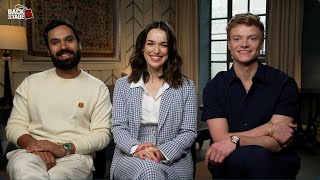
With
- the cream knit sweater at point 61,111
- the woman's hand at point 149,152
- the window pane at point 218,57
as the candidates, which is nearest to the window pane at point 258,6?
the window pane at point 218,57

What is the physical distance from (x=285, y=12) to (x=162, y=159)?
402cm

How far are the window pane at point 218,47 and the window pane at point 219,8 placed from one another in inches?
18.0

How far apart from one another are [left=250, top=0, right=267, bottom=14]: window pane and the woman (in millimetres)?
4111

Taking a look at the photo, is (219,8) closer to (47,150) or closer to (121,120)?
(121,120)

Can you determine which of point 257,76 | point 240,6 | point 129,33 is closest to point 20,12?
point 129,33

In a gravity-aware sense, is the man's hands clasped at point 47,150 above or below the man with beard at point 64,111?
below

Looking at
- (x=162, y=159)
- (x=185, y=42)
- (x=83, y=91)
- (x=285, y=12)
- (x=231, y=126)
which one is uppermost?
(x=285, y=12)

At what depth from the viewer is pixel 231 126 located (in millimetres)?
1575

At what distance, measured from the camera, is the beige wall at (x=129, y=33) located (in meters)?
3.91

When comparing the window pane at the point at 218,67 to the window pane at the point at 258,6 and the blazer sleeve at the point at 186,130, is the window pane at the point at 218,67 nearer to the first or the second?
the window pane at the point at 258,6

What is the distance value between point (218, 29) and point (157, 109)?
4.52 meters

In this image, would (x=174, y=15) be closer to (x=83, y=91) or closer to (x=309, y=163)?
(x=309, y=163)

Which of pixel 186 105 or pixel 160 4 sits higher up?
pixel 160 4

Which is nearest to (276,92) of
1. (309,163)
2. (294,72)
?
(309,163)
